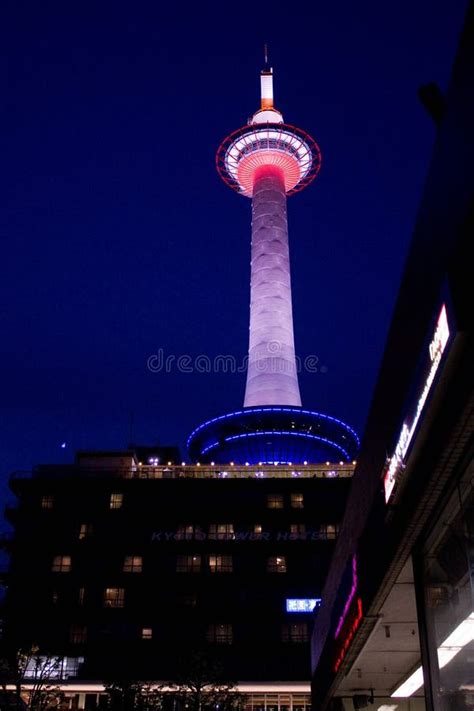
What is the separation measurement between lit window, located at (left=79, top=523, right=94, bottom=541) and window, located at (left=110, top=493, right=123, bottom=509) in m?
2.50

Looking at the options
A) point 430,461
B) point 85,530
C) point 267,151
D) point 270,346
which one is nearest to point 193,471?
point 85,530

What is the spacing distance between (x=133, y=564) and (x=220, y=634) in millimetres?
9218

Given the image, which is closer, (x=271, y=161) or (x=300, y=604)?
(x=300, y=604)

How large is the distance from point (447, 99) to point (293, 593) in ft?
208

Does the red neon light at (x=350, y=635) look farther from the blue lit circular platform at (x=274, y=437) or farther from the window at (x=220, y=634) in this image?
the blue lit circular platform at (x=274, y=437)

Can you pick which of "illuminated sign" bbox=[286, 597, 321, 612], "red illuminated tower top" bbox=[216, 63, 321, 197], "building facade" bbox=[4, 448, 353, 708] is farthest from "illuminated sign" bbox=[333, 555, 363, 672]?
"red illuminated tower top" bbox=[216, 63, 321, 197]

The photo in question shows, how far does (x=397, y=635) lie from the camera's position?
19328 mm

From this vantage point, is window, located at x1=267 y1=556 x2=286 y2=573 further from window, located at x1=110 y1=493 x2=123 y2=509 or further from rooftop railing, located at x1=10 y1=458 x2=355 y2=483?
window, located at x1=110 y1=493 x2=123 y2=509

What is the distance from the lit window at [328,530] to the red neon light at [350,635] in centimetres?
4893

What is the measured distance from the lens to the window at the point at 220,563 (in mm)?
71000

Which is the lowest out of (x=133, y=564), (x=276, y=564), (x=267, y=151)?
(x=133, y=564)

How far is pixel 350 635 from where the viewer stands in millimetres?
19234

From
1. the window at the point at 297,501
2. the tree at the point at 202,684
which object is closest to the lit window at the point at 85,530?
the window at the point at 297,501

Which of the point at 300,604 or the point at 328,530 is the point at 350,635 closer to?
the point at 300,604
